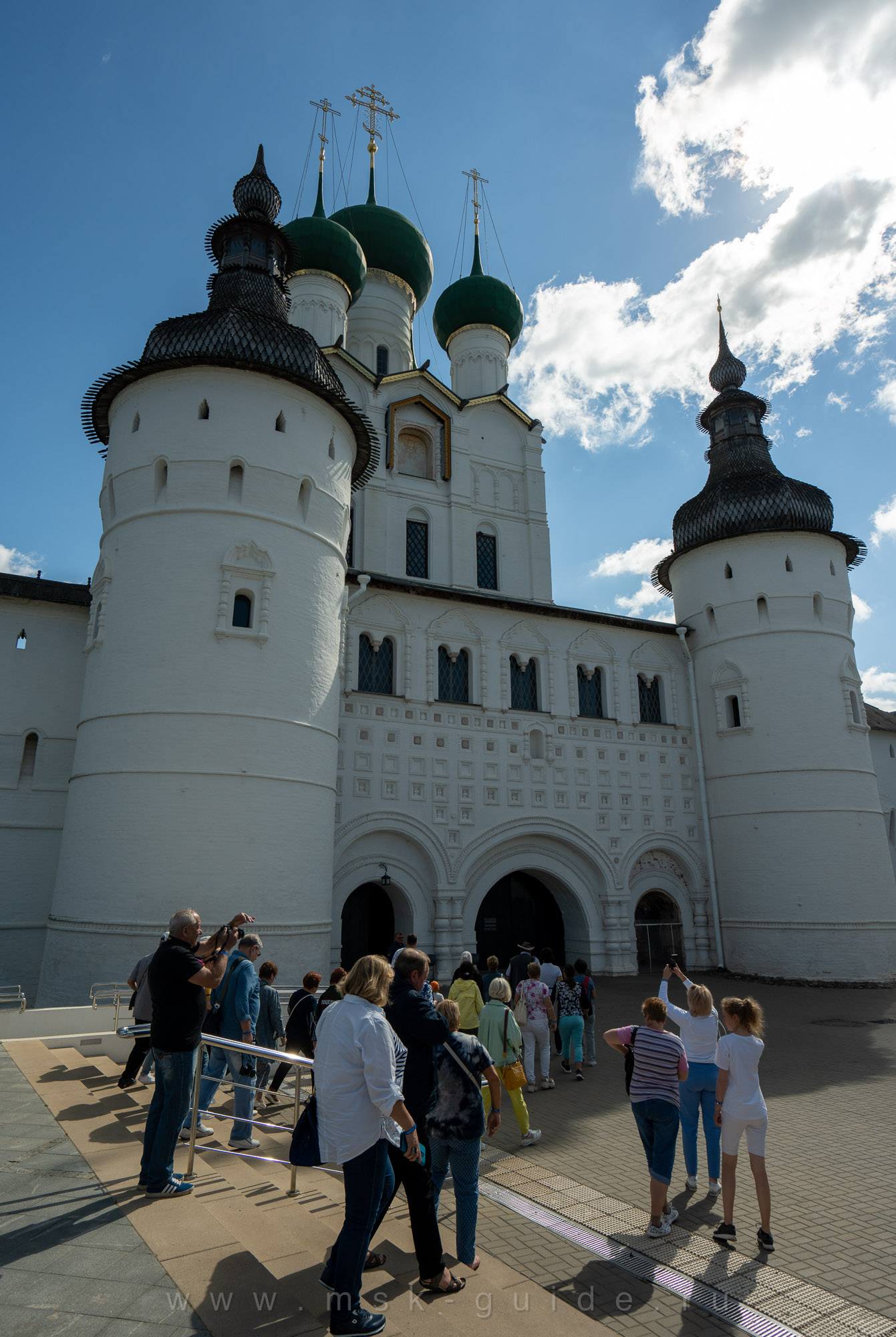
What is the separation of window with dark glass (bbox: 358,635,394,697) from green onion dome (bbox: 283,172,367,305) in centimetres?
1127

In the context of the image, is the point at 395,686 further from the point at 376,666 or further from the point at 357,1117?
the point at 357,1117

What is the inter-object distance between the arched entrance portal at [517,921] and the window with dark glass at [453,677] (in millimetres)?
Result: 4366

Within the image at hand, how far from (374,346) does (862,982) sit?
2093cm

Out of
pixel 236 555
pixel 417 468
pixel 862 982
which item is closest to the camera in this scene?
pixel 236 555

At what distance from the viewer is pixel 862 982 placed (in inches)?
693

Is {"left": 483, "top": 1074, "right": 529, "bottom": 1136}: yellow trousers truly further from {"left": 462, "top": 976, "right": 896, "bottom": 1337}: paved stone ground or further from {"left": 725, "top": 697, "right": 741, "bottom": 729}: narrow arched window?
{"left": 725, "top": 697, "right": 741, "bottom": 729}: narrow arched window

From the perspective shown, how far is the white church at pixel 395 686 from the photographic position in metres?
12.4

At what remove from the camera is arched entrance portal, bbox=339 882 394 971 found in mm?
16000

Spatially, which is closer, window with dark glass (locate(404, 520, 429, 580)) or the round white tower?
the round white tower

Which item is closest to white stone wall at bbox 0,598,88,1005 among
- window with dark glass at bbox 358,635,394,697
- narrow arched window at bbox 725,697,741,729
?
window with dark glass at bbox 358,635,394,697

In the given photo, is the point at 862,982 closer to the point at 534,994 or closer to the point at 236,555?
the point at 534,994

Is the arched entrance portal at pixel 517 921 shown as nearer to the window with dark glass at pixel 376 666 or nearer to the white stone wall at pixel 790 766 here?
the white stone wall at pixel 790 766

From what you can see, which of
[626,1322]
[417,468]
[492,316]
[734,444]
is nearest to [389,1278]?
[626,1322]

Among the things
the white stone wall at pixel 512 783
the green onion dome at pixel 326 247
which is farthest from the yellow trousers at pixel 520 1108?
the green onion dome at pixel 326 247
